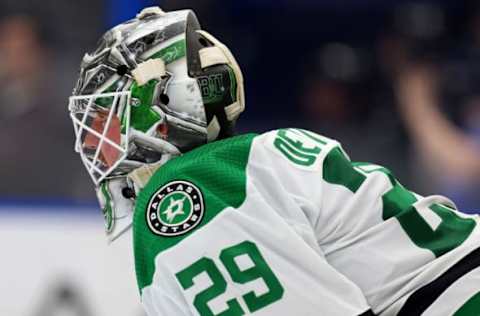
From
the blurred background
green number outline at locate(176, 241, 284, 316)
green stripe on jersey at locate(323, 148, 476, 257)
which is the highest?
green stripe on jersey at locate(323, 148, 476, 257)

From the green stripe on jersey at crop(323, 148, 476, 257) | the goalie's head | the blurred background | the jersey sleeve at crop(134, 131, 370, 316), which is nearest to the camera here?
the jersey sleeve at crop(134, 131, 370, 316)

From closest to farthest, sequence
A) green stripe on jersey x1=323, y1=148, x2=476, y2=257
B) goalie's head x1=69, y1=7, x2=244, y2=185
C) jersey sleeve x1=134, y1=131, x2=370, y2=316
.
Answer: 1. jersey sleeve x1=134, y1=131, x2=370, y2=316
2. green stripe on jersey x1=323, y1=148, x2=476, y2=257
3. goalie's head x1=69, y1=7, x2=244, y2=185

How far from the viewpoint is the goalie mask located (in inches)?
66.8

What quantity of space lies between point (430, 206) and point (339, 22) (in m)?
2.57

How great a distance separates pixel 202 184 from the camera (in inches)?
60.4

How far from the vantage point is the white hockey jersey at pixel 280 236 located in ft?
4.89

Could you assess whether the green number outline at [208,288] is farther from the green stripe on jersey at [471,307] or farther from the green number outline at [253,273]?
the green stripe on jersey at [471,307]

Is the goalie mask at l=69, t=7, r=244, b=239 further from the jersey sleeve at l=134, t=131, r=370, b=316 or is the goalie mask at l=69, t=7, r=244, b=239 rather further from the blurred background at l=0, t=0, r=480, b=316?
the blurred background at l=0, t=0, r=480, b=316

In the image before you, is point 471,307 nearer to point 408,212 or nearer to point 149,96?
point 408,212

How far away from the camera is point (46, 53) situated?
3.66 metres

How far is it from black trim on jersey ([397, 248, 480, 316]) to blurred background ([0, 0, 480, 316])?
196cm

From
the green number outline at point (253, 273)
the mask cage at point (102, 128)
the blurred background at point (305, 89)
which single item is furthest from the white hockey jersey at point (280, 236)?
the blurred background at point (305, 89)

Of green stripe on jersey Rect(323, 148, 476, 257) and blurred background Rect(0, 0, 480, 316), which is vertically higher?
green stripe on jersey Rect(323, 148, 476, 257)

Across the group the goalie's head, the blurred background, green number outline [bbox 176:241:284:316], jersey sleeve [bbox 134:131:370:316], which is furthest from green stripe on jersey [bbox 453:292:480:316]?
the blurred background
